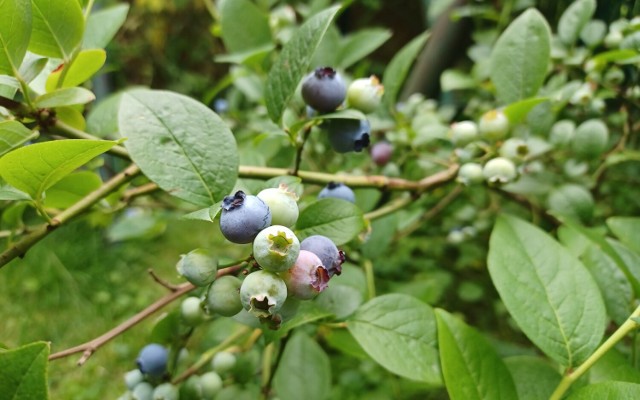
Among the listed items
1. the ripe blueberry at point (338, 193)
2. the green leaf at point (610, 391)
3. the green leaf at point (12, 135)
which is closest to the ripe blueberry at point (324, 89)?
the ripe blueberry at point (338, 193)

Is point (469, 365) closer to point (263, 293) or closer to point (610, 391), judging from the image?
point (610, 391)

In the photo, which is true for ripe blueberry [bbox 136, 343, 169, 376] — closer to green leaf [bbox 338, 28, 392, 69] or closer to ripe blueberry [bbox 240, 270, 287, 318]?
ripe blueberry [bbox 240, 270, 287, 318]

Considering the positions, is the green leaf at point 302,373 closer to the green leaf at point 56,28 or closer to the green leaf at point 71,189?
the green leaf at point 71,189

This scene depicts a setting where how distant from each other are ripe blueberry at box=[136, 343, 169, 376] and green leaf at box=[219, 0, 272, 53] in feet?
Answer: 2.02

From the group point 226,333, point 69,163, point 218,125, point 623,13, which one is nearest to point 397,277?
point 226,333

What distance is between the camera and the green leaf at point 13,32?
527 mm

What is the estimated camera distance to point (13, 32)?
542 millimetres

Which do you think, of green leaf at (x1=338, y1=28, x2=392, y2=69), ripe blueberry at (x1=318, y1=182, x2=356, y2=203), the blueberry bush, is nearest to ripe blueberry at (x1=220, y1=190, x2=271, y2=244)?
the blueberry bush

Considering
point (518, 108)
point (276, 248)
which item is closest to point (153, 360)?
point (276, 248)

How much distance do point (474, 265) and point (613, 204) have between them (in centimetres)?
49

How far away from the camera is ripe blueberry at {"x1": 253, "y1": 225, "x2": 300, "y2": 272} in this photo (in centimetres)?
45

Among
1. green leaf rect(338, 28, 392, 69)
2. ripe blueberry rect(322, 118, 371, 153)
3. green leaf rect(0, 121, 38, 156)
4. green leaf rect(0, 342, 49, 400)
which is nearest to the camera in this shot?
green leaf rect(0, 342, 49, 400)

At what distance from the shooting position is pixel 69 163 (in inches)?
20.9

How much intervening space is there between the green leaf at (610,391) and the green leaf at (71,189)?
2.19 feet
